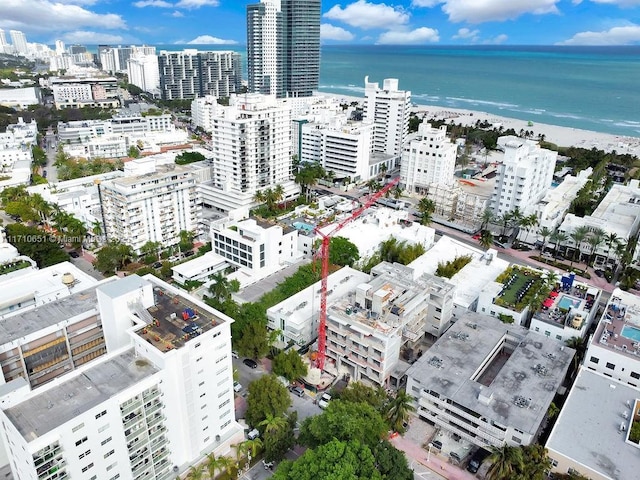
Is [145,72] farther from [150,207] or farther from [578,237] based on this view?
[578,237]

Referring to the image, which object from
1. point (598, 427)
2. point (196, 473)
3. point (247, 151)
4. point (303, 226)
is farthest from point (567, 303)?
point (247, 151)

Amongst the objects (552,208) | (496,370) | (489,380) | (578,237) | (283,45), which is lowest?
(489,380)

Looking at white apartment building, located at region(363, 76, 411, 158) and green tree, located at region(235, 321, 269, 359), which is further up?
white apartment building, located at region(363, 76, 411, 158)

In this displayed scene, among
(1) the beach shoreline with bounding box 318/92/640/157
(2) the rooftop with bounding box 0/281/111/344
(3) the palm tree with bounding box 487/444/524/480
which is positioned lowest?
(3) the palm tree with bounding box 487/444/524/480

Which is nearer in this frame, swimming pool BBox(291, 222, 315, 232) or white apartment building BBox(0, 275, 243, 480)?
white apartment building BBox(0, 275, 243, 480)

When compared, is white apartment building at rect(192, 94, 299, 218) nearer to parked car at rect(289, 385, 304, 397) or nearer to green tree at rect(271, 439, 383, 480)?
parked car at rect(289, 385, 304, 397)

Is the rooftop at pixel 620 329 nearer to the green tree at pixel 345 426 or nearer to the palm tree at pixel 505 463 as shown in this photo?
the palm tree at pixel 505 463

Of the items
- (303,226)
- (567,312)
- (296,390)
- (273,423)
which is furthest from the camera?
(303,226)

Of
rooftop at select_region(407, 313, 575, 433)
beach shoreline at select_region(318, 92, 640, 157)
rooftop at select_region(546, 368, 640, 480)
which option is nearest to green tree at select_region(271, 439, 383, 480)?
rooftop at select_region(407, 313, 575, 433)
